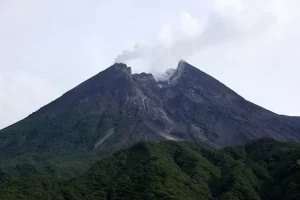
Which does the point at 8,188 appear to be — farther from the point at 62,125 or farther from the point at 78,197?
the point at 62,125

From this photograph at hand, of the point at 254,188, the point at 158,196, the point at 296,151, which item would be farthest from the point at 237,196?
the point at 296,151

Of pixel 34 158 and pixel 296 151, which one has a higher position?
pixel 34 158

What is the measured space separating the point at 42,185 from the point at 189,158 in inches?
1327

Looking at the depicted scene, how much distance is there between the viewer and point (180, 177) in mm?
87125

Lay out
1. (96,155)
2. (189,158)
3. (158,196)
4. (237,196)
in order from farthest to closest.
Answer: (96,155) < (189,158) < (237,196) < (158,196)

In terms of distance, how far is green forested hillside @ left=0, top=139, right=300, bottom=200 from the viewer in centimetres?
8050

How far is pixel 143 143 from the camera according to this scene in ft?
345

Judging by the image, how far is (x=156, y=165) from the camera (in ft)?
293

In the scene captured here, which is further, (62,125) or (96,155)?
(62,125)

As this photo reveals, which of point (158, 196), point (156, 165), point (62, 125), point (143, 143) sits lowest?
point (158, 196)

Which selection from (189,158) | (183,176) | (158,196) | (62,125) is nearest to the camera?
(158,196)

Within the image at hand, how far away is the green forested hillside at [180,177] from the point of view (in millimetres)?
80500

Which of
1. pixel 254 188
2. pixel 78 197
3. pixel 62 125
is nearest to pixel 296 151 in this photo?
pixel 254 188

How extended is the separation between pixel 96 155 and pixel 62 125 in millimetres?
35090
